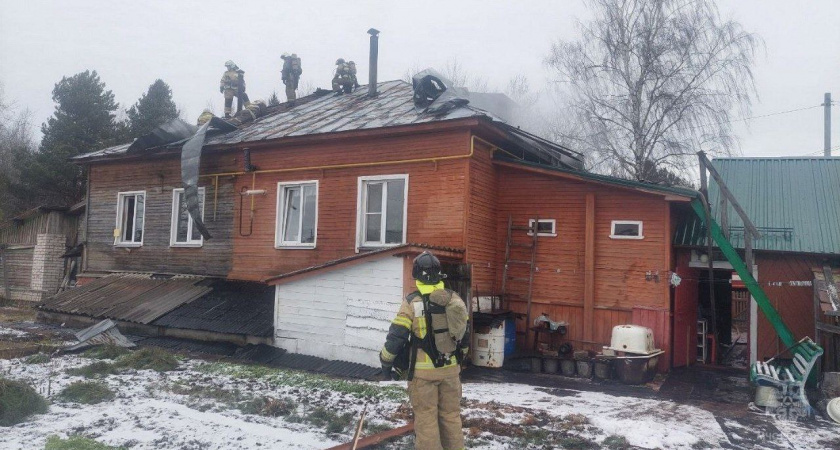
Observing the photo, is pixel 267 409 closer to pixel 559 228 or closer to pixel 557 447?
pixel 557 447

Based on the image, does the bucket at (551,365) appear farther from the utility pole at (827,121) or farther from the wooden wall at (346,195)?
Result: the utility pole at (827,121)

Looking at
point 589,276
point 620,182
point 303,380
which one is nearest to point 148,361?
point 303,380

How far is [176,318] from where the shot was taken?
13000 millimetres

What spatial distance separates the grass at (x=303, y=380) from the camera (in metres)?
8.29

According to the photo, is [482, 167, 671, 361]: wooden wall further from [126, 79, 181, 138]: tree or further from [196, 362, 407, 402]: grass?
[126, 79, 181, 138]: tree

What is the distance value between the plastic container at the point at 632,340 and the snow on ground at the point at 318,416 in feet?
4.51

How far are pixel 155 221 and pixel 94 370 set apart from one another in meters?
7.78

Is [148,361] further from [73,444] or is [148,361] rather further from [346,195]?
[346,195]

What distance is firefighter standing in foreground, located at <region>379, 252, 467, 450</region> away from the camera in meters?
5.45

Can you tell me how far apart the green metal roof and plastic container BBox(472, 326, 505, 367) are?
4.38m

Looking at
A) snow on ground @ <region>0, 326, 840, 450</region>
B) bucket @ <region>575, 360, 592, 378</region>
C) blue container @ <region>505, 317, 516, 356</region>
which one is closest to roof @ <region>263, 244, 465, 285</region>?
blue container @ <region>505, 317, 516, 356</region>

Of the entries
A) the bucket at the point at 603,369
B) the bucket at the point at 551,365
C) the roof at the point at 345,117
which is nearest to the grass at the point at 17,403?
the roof at the point at 345,117

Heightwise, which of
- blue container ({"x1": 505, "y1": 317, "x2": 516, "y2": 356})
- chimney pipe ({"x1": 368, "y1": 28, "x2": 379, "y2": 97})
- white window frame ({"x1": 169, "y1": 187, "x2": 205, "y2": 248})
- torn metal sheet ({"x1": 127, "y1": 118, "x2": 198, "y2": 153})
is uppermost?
chimney pipe ({"x1": 368, "y1": 28, "x2": 379, "y2": 97})

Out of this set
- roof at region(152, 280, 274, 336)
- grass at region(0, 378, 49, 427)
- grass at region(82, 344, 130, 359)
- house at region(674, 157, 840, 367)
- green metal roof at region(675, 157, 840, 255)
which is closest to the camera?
grass at region(0, 378, 49, 427)
